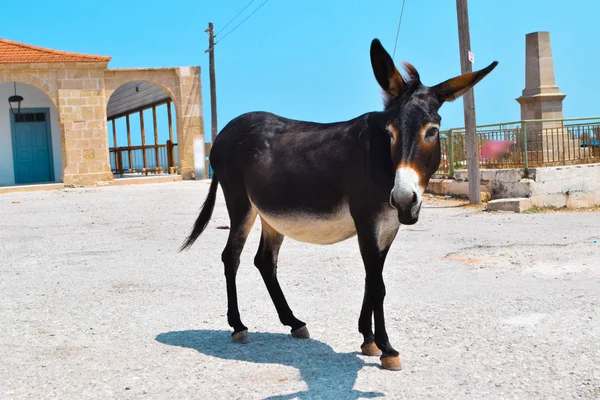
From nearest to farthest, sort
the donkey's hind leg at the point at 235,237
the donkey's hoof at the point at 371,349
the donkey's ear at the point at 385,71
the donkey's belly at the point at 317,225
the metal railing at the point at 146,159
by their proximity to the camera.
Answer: the donkey's ear at the point at 385,71
the donkey's belly at the point at 317,225
the donkey's hoof at the point at 371,349
the donkey's hind leg at the point at 235,237
the metal railing at the point at 146,159

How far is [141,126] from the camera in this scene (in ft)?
104

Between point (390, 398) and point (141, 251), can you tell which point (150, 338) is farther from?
point (141, 251)

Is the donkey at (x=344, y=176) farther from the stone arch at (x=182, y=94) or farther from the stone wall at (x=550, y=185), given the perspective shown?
the stone arch at (x=182, y=94)

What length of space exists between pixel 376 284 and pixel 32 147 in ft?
74.7

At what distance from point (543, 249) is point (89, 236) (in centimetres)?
692

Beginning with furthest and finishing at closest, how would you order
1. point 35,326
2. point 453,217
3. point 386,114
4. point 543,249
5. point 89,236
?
point 453,217 < point 89,236 < point 543,249 < point 35,326 < point 386,114

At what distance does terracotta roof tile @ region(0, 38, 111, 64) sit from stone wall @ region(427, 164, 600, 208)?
1375cm

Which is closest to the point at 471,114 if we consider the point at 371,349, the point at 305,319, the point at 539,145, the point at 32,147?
the point at 539,145

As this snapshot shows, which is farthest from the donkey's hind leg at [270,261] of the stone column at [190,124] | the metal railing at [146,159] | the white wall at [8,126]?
the metal railing at [146,159]

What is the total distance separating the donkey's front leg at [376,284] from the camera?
414 centimetres

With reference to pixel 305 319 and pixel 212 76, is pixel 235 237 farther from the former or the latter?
pixel 212 76

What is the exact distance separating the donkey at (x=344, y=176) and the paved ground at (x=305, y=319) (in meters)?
0.39

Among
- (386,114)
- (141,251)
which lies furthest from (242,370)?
(141,251)

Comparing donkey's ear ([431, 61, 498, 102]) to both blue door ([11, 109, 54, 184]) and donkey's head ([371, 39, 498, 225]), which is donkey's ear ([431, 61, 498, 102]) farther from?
blue door ([11, 109, 54, 184])
